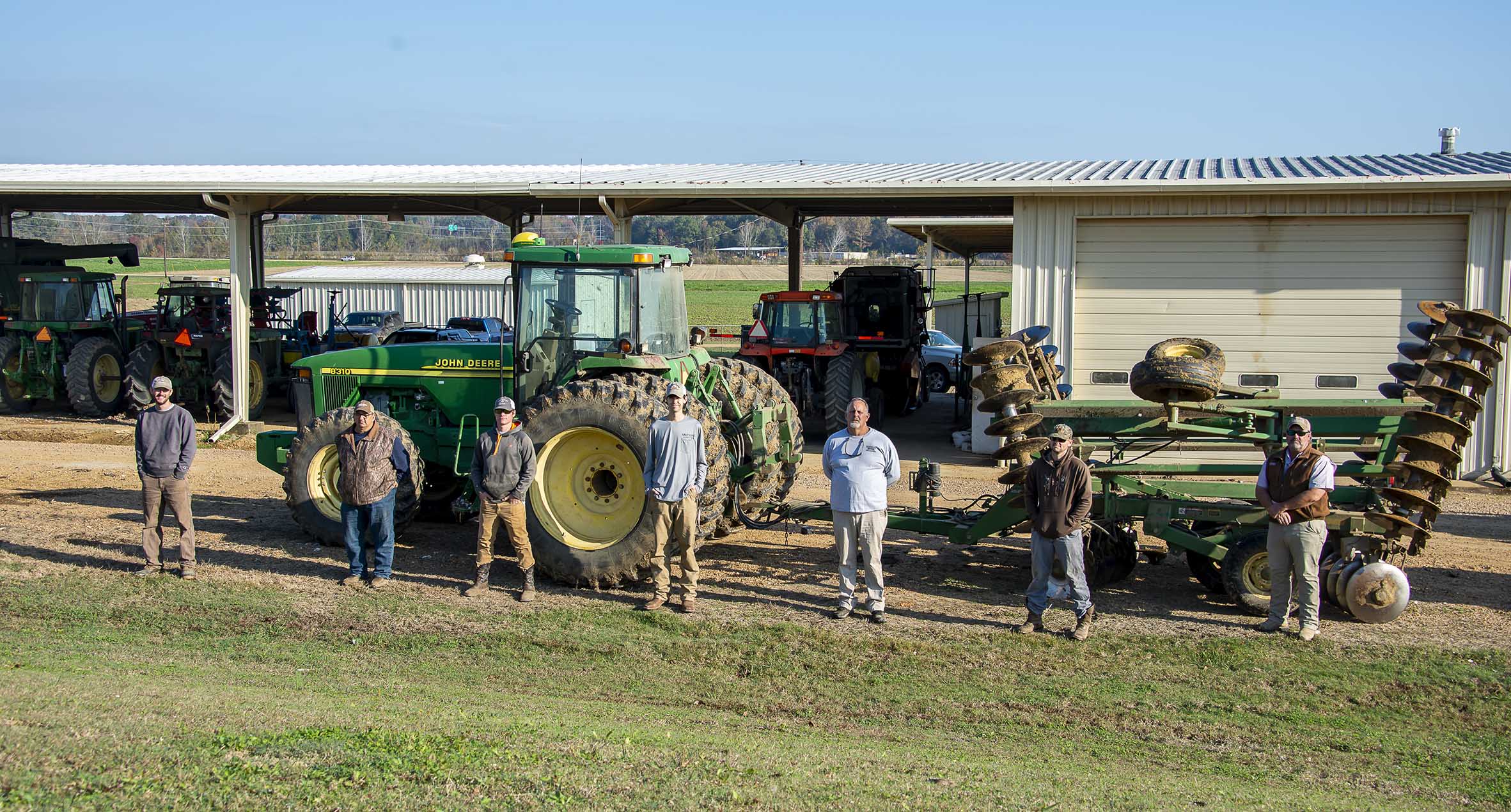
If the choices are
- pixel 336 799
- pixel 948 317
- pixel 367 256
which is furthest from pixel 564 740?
pixel 367 256

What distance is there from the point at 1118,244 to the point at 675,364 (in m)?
8.16

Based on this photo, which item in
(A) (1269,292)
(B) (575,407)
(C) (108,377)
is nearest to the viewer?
(B) (575,407)

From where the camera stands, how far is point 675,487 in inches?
317

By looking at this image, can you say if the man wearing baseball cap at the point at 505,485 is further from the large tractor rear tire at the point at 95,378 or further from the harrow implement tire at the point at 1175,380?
the large tractor rear tire at the point at 95,378

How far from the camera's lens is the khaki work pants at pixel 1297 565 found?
7586 millimetres

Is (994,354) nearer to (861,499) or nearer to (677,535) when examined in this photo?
(861,499)

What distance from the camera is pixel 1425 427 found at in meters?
8.10

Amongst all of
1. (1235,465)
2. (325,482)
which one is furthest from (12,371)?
(1235,465)

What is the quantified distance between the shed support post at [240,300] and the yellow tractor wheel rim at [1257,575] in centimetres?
1387

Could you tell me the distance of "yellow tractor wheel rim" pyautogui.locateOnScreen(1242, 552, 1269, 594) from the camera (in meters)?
8.15

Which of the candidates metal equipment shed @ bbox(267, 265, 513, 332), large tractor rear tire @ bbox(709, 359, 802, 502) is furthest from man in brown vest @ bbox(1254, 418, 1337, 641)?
metal equipment shed @ bbox(267, 265, 513, 332)

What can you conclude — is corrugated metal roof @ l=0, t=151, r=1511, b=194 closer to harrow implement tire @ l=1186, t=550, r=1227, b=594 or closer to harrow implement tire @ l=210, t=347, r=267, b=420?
harrow implement tire @ l=210, t=347, r=267, b=420

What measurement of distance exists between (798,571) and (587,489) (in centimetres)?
177

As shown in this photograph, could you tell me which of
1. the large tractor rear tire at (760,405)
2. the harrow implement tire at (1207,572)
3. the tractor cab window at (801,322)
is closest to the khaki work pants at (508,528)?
the large tractor rear tire at (760,405)
